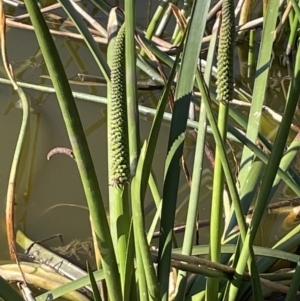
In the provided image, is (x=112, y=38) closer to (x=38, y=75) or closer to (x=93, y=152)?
(x=93, y=152)

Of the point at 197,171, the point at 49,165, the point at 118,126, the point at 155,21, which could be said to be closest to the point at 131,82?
the point at 118,126

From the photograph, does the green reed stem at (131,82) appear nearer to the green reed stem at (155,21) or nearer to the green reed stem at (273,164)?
the green reed stem at (273,164)

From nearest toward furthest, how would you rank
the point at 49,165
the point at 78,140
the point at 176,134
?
the point at 78,140 < the point at 176,134 < the point at 49,165

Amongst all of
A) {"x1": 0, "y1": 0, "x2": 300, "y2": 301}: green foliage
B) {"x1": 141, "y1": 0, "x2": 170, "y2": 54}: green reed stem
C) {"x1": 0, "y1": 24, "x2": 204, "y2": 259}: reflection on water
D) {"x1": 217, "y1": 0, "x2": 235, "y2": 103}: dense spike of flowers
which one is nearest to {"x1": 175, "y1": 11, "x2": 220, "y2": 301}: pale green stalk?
{"x1": 0, "y1": 0, "x2": 300, "y2": 301}: green foliage

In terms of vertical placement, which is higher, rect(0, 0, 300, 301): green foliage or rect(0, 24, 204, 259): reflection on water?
rect(0, 0, 300, 301): green foliage

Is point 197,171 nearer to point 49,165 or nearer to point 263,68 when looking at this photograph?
point 263,68

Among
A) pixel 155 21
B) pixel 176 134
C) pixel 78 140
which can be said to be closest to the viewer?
pixel 78 140

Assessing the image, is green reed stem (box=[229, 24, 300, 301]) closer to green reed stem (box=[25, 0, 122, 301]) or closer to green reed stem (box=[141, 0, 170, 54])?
green reed stem (box=[25, 0, 122, 301])

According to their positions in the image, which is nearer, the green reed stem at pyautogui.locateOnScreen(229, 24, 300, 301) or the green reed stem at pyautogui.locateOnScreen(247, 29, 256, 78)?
the green reed stem at pyautogui.locateOnScreen(229, 24, 300, 301)
